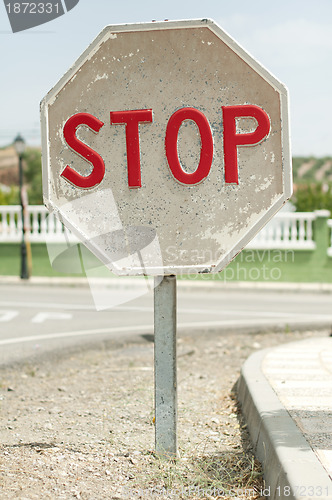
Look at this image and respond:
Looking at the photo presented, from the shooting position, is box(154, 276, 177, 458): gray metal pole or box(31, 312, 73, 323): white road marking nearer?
box(154, 276, 177, 458): gray metal pole

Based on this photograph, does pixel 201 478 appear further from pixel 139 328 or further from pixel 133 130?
pixel 139 328

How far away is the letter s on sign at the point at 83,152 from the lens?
3340 millimetres

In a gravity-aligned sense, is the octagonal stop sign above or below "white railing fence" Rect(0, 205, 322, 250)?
above

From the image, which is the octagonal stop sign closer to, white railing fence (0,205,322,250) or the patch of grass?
the patch of grass

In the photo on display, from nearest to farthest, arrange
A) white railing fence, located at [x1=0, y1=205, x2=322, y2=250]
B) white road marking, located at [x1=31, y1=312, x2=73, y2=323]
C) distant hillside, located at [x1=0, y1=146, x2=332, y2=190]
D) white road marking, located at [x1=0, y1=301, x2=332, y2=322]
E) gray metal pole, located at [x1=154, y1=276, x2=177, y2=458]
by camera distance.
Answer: gray metal pole, located at [x1=154, y1=276, x2=177, y2=458]
white road marking, located at [x1=31, y1=312, x2=73, y2=323]
white road marking, located at [x1=0, y1=301, x2=332, y2=322]
white railing fence, located at [x1=0, y1=205, x2=322, y2=250]
distant hillside, located at [x1=0, y1=146, x2=332, y2=190]

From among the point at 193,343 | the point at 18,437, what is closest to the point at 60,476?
the point at 18,437

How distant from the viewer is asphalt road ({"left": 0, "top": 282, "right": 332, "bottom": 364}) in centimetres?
888

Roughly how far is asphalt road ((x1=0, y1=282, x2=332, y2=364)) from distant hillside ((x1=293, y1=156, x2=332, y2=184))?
110 m

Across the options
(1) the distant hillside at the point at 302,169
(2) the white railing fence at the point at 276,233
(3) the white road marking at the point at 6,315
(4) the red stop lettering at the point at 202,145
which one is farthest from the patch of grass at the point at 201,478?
(1) the distant hillside at the point at 302,169

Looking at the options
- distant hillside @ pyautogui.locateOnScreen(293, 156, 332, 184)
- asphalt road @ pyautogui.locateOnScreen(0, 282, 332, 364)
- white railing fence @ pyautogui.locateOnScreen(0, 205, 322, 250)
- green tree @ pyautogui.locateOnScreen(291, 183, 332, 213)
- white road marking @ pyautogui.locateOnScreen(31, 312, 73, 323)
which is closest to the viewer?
asphalt road @ pyautogui.locateOnScreen(0, 282, 332, 364)

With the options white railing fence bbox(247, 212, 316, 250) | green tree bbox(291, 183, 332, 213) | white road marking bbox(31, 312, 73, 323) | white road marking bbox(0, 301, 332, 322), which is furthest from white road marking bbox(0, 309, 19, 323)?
green tree bbox(291, 183, 332, 213)

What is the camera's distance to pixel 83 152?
132 inches

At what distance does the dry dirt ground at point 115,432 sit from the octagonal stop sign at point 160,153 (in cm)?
110

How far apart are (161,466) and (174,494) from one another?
29 centimetres
